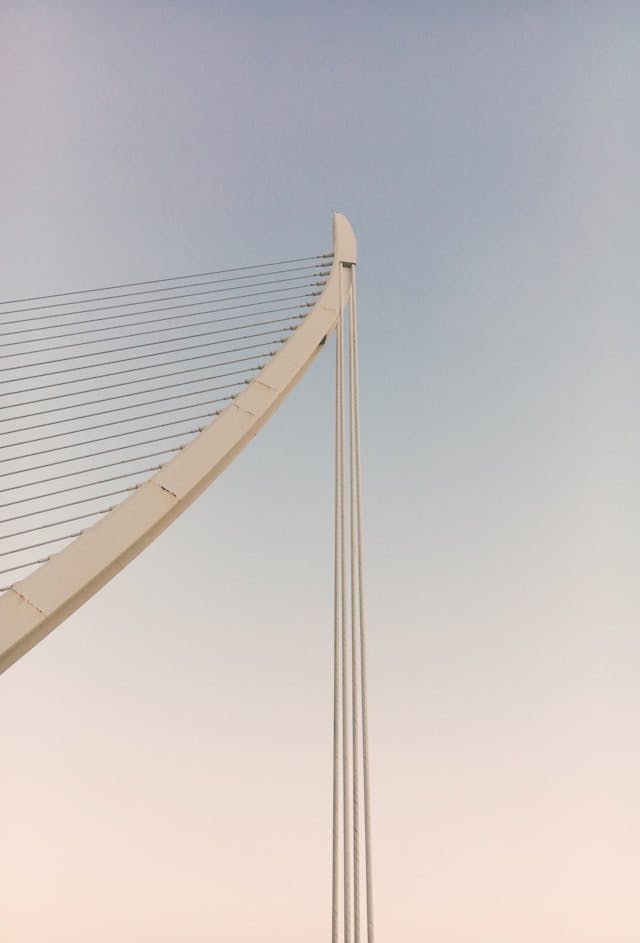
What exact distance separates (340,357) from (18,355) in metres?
4.33

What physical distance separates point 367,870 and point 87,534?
452 centimetres

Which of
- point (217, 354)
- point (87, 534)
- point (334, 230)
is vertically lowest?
point (87, 534)

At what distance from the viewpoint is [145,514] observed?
918 centimetres

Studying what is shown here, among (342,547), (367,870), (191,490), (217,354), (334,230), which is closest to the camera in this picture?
(367,870)

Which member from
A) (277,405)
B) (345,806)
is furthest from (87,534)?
(345,806)

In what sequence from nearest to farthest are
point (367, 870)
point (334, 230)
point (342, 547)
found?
point (367, 870)
point (342, 547)
point (334, 230)

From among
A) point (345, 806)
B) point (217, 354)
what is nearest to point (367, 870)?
point (345, 806)

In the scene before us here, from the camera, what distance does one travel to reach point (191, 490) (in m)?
9.55

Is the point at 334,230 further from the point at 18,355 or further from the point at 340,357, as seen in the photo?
the point at 18,355

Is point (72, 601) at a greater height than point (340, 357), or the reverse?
point (340, 357)

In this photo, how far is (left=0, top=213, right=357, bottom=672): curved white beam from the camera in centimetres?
827

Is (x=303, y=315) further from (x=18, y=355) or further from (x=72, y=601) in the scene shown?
(x=72, y=601)

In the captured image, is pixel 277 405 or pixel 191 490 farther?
pixel 277 405

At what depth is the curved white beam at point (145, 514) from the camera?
8.27 metres
